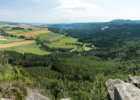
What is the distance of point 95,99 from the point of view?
61.2 metres

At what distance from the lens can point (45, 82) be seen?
154 m

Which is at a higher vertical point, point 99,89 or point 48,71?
point 99,89

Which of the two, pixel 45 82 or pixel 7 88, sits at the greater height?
pixel 7 88

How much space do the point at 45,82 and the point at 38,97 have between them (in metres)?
99.8

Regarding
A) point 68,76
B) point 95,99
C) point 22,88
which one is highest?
point 22,88

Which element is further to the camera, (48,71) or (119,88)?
(48,71)

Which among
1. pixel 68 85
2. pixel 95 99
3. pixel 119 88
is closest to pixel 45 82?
pixel 68 85

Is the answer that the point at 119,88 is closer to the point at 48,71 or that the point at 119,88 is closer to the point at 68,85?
the point at 68,85

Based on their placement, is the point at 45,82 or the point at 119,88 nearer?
the point at 119,88

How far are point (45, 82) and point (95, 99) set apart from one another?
310 ft

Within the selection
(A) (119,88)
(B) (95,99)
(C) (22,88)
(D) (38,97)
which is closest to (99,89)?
(B) (95,99)

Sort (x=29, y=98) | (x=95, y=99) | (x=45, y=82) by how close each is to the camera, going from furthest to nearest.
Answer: (x=45, y=82) < (x=95, y=99) < (x=29, y=98)

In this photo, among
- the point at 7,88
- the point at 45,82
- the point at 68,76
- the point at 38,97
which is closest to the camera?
the point at 7,88

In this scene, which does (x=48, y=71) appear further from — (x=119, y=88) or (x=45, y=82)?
(x=119, y=88)
